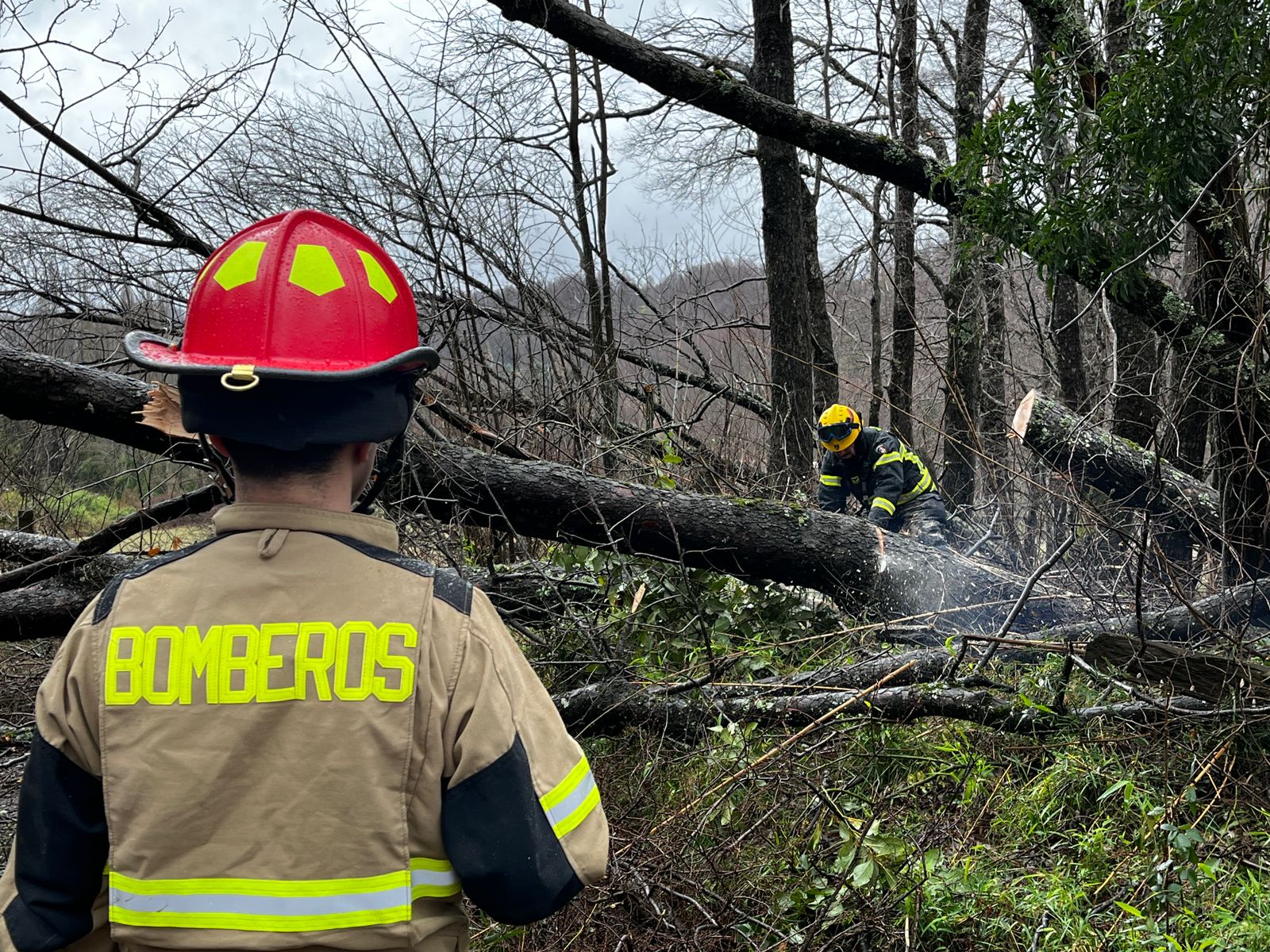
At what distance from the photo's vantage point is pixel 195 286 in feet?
4.93

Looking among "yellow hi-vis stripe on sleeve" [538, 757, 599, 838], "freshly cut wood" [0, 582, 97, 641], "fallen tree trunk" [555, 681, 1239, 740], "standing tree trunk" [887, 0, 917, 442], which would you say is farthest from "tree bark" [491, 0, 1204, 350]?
"standing tree trunk" [887, 0, 917, 442]

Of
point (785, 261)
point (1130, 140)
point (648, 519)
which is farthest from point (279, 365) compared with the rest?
point (785, 261)

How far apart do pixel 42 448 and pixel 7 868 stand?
22.8ft

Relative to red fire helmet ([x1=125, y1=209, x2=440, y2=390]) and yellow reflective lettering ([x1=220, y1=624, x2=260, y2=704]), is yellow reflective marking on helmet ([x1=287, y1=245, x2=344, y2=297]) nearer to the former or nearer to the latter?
red fire helmet ([x1=125, y1=209, x2=440, y2=390])

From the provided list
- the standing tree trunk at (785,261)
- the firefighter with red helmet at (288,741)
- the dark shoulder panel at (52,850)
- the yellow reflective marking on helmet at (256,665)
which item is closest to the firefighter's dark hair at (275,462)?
the firefighter with red helmet at (288,741)

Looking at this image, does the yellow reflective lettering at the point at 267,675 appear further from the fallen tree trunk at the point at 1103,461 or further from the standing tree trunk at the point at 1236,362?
the fallen tree trunk at the point at 1103,461

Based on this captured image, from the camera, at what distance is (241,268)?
144 cm

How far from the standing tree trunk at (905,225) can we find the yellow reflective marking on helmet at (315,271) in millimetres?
10471

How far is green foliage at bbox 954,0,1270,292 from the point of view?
379cm

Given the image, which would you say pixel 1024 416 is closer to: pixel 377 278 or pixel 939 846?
pixel 939 846

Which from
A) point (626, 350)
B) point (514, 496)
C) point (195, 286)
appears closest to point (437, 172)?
point (626, 350)

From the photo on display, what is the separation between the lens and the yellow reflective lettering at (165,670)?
4.05ft

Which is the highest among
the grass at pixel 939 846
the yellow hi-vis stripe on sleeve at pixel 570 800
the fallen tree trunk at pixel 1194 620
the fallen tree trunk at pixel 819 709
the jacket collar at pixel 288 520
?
the jacket collar at pixel 288 520

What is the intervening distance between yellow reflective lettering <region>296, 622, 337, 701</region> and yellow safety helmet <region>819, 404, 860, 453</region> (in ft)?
21.5
